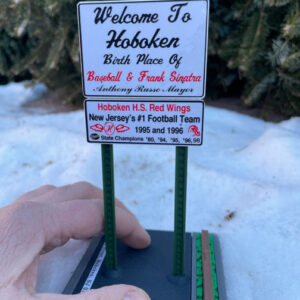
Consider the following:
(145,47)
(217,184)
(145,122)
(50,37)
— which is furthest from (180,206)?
(50,37)

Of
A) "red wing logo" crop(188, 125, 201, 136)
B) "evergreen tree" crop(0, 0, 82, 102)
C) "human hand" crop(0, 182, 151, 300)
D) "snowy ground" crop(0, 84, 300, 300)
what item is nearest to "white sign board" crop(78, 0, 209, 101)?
"red wing logo" crop(188, 125, 201, 136)

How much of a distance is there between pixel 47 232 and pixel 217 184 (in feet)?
6.07

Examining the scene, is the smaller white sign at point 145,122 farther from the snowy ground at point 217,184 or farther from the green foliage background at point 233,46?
the green foliage background at point 233,46

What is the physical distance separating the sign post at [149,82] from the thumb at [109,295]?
0.44 metres

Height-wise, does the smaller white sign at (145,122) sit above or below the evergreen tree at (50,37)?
below

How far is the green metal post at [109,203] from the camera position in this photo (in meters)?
2.09

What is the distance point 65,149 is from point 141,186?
1.23 meters

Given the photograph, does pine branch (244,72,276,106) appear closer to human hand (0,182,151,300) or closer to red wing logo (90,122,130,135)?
human hand (0,182,151,300)

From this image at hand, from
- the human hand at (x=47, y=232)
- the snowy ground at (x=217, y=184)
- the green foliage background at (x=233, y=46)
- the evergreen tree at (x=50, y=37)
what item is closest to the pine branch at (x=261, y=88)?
the green foliage background at (x=233, y=46)

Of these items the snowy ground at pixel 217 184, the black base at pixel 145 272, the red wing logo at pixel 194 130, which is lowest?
the black base at pixel 145 272

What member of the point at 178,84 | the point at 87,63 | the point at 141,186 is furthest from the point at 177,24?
the point at 141,186

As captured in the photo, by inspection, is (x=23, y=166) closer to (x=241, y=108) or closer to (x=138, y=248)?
(x=138, y=248)

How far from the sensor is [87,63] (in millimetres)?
1946

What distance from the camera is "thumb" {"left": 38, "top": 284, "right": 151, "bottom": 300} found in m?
1.62
